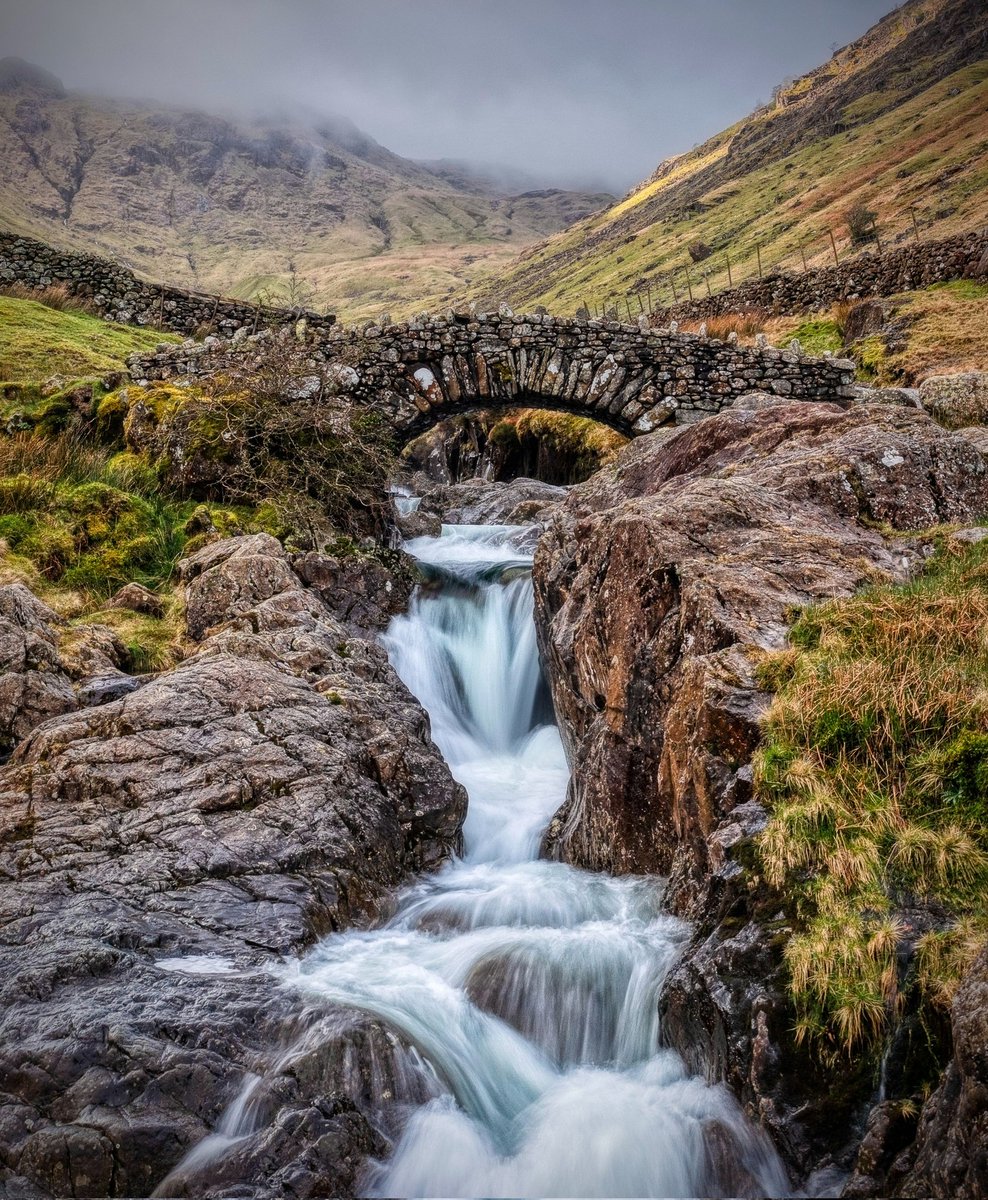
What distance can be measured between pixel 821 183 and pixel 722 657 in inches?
3575

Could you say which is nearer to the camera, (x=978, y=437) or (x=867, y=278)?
(x=978, y=437)

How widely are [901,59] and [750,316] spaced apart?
4882 inches

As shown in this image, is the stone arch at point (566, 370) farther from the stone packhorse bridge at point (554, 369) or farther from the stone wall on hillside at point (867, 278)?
the stone wall on hillside at point (867, 278)

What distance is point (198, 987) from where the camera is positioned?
4.71 meters

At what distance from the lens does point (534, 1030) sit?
5492mm

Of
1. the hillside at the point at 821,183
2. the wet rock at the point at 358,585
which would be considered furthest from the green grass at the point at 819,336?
the wet rock at the point at 358,585

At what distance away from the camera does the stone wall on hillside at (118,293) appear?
21031 mm

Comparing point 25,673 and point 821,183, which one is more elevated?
point 821,183

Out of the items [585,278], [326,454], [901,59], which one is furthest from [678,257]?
[326,454]

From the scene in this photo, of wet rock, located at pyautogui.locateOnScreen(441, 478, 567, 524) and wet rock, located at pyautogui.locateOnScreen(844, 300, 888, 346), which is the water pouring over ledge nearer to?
wet rock, located at pyautogui.locateOnScreen(441, 478, 567, 524)

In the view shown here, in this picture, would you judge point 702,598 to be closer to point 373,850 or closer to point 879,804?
point 879,804

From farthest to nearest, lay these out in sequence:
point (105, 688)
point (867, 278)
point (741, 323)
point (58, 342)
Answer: point (741, 323) → point (867, 278) → point (58, 342) → point (105, 688)

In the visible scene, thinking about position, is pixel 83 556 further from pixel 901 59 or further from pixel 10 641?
pixel 901 59

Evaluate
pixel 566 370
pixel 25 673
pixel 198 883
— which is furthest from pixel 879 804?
pixel 566 370
